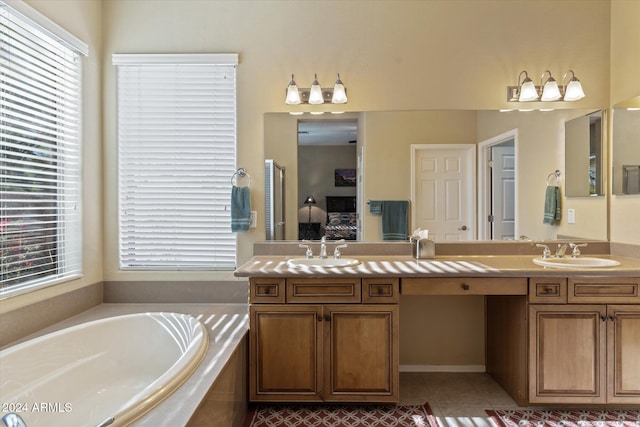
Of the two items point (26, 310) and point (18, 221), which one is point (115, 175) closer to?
point (18, 221)

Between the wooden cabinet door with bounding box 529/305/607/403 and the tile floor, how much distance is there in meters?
0.28

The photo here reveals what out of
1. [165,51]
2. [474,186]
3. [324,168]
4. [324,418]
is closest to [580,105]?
[474,186]

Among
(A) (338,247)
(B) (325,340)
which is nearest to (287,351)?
(B) (325,340)

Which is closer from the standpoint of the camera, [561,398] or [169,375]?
[169,375]

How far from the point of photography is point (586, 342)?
7.21 ft

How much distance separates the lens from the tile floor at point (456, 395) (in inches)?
87.9

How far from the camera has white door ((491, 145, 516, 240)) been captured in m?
2.72

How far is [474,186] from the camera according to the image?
2705mm

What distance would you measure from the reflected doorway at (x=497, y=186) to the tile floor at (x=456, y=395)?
0.97m

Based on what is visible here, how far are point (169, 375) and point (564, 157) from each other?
275cm

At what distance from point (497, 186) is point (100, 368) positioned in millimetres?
2669

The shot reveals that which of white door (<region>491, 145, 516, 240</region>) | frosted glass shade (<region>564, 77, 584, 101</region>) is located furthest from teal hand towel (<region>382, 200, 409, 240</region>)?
frosted glass shade (<region>564, 77, 584, 101</region>)

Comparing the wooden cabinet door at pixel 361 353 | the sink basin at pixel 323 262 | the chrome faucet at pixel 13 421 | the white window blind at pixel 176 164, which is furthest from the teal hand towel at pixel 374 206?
the chrome faucet at pixel 13 421

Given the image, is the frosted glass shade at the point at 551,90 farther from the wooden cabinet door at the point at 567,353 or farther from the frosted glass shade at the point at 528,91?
the wooden cabinet door at the point at 567,353
